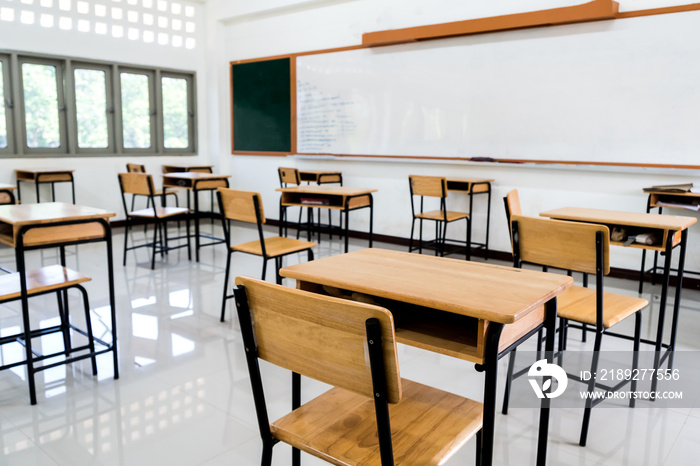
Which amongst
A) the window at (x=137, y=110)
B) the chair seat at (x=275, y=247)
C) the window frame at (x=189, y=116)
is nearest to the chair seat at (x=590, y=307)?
the chair seat at (x=275, y=247)

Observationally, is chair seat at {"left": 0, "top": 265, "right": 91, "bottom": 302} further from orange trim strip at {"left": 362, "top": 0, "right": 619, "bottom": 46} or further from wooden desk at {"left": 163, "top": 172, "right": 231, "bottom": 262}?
orange trim strip at {"left": 362, "top": 0, "right": 619, "bottom": 46}

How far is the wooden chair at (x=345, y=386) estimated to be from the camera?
3.27ft

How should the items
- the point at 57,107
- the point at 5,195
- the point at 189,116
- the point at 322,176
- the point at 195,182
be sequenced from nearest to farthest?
the point at 5,195, the point at 195,182, the point at 322,176, the point at 57,107, the point at 189,116

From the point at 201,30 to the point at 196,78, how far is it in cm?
68

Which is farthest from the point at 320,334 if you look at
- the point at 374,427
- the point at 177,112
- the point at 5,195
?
the point at 177,112

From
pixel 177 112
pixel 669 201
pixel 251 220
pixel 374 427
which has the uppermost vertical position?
pixel 177 112

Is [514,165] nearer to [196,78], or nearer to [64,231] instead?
[64,231]

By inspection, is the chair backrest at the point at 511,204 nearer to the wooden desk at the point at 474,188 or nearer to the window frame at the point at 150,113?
the wooden desk at the point at 474,188

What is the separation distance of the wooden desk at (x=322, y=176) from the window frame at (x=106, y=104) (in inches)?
99.8

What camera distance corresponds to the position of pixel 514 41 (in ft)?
16.1

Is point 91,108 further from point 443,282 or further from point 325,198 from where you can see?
point 443,282

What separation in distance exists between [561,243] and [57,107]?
6.21 metres

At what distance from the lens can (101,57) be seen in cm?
661

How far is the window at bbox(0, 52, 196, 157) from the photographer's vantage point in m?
5.98
